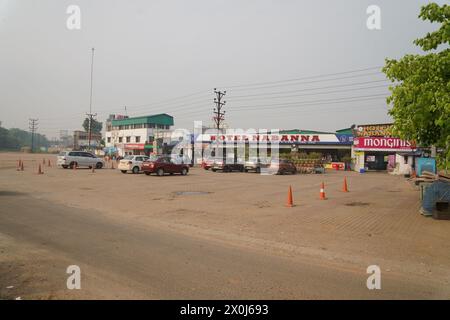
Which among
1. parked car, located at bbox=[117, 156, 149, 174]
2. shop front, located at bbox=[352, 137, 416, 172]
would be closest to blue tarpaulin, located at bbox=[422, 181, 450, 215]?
parked car, located at bbox=[117, 156, 149, 174]

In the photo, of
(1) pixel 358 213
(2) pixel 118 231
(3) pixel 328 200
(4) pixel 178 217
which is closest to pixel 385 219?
(1) pixel 358 213

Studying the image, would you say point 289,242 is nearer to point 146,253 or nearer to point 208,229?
point 208,229

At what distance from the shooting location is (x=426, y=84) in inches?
357

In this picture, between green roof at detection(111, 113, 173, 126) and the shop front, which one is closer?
the shop front

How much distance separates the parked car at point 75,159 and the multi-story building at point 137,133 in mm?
35491

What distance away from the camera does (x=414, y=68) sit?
10.1 m

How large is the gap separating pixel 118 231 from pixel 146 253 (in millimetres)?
2275

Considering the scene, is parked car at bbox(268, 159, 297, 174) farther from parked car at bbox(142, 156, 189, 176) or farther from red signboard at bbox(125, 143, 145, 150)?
red signboard at bbox(125, 143, 145, 150)

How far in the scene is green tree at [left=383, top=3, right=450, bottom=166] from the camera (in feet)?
29.3

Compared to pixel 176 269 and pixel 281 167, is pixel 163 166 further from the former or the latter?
pixel 176 269

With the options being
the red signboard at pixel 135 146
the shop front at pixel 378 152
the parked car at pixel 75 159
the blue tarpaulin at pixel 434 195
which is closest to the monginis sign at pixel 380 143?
the shop front at pixel 378 152

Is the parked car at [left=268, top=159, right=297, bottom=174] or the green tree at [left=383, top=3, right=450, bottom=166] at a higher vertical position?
the green tree at [left=383, top=3, right=450, bottom=166]

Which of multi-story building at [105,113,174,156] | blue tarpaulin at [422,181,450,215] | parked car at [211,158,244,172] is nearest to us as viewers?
blue tarpaulin at [422,181,450,215]

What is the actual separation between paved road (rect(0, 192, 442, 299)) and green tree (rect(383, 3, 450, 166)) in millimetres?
5401
